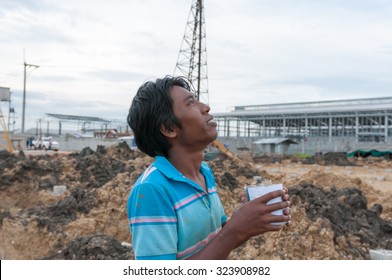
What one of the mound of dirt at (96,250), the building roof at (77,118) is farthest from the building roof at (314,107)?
the mound of dirt at (96,250)

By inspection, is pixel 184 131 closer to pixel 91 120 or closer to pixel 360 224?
pixel 360 224

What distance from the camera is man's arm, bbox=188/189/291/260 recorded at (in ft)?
4.99

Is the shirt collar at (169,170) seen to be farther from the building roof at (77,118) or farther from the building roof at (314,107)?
the building roof at (77,118)

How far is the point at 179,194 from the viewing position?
1.63m

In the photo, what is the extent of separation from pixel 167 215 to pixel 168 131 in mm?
402

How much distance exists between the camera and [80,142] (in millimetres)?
41688

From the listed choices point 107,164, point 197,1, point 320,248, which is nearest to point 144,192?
point 320,248

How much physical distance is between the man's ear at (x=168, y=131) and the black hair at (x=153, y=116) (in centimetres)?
1

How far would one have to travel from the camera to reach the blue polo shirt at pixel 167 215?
149cm

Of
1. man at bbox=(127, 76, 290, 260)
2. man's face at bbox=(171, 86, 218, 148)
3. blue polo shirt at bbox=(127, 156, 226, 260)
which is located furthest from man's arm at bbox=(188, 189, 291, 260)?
man's face at bbox=(171, 86, 218, 148)

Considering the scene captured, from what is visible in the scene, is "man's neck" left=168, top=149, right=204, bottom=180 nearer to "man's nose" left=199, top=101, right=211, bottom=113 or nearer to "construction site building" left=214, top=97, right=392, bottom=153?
"man's nose" left=199, top=101, right=211, bottom=113

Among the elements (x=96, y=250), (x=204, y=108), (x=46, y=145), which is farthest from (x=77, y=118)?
(x=204, y=108)

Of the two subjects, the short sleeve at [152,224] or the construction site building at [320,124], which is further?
Answer: the construction site building at [320,124]

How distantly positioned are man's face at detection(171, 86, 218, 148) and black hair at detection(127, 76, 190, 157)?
0.03m
